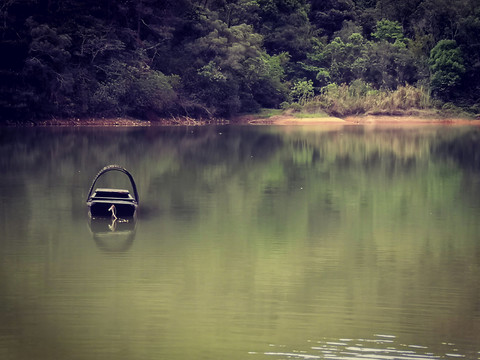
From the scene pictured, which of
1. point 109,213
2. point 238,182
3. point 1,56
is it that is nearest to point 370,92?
point 1,56

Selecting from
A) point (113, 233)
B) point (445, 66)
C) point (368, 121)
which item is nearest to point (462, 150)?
point (113, 233)

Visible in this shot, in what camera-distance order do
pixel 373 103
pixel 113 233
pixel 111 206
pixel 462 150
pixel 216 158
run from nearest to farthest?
pixel 113 233
pixel 111 206
pixel 216 158
pixel 462 150
pixel 373 103

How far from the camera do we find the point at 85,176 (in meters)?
26.0

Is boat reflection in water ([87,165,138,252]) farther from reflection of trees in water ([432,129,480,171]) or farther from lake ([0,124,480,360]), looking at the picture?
reflection of trees in water ([432,129,480,171])

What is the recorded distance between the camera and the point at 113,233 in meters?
16.7

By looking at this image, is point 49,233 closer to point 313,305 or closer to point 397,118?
point 313,305

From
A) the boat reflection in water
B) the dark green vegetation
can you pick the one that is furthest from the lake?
the dark green vegetation

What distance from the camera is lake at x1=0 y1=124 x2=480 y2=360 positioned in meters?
9.84

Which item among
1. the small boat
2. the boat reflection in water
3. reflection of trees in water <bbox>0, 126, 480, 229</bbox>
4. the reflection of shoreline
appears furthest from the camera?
reflection of trees in water <bbox>0, 126, 480, 229</bbox>

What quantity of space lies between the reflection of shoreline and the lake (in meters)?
0.09

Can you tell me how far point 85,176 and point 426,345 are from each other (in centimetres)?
1780

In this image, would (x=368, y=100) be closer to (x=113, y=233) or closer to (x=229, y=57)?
(x=229, y=57)

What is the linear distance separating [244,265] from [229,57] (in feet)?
147

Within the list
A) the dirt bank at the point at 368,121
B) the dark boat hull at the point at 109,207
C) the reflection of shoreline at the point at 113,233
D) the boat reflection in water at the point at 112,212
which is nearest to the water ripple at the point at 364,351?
the reflection of shoreline at the point at 113,233
